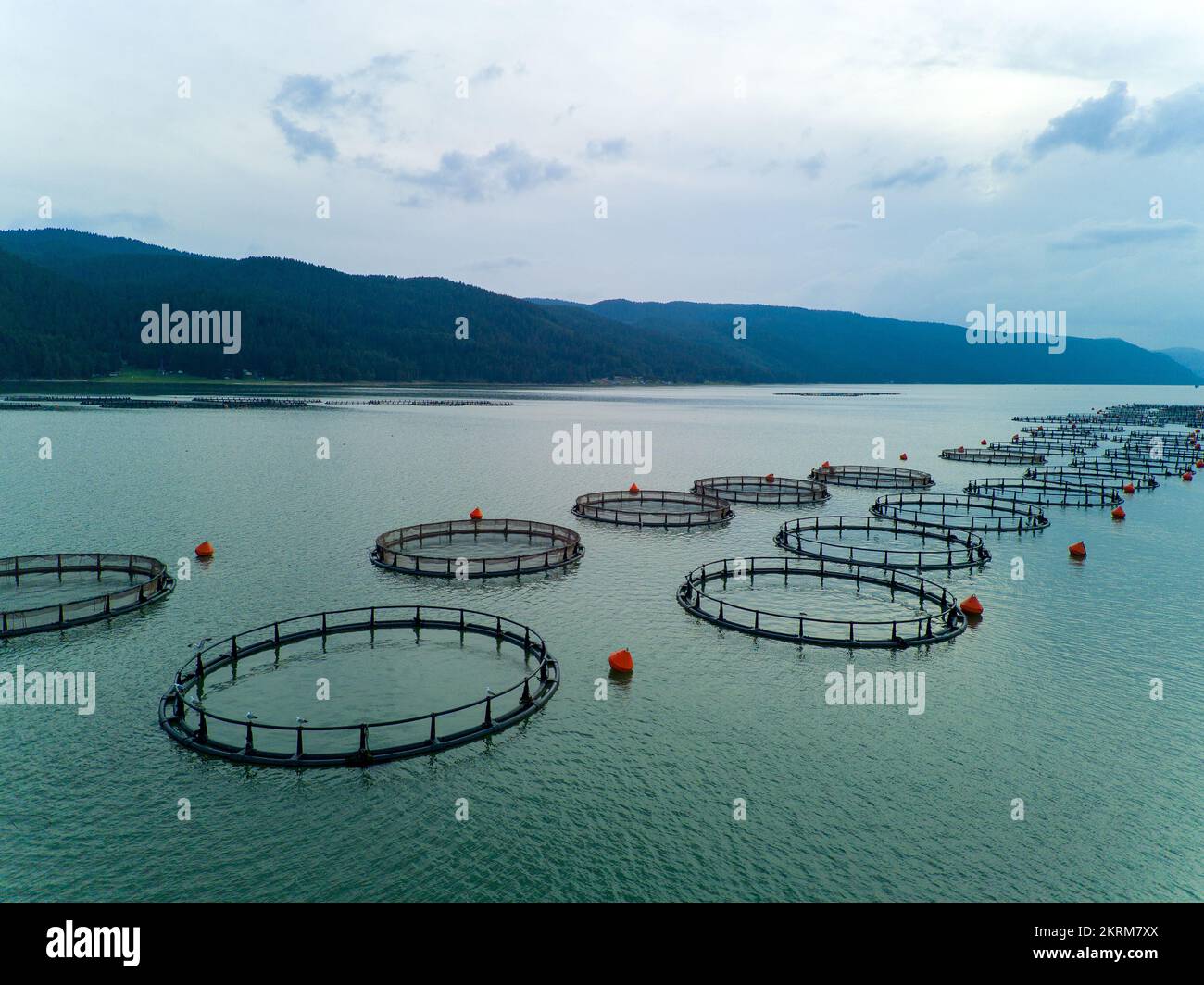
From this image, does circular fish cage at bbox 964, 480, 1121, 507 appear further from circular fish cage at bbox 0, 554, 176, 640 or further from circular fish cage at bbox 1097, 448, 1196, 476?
circular fish cage at bbox 0, 554, 176, 640

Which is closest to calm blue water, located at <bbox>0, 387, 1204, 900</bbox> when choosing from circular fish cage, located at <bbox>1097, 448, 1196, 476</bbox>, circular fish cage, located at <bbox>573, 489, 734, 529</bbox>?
circular fish cage, located at <bbox>573, 489, 734, 529</bbox>

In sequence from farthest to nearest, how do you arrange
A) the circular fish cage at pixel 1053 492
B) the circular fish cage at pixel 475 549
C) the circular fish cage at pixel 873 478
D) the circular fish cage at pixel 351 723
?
the circular fish cage at pixel 873 478 < the circular fish cage at pixel 1053 492 < the circular fish cage at pixel 475 549 < the circular fish cage at pixel 351 723

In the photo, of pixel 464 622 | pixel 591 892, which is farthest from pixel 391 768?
pixel 464 622

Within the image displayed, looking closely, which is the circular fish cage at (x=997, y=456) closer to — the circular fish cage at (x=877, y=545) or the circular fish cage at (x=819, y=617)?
the circular fish cage at (x=877, y=545)

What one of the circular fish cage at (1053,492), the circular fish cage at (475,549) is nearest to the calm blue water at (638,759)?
the circular fish cage at (475,549)
